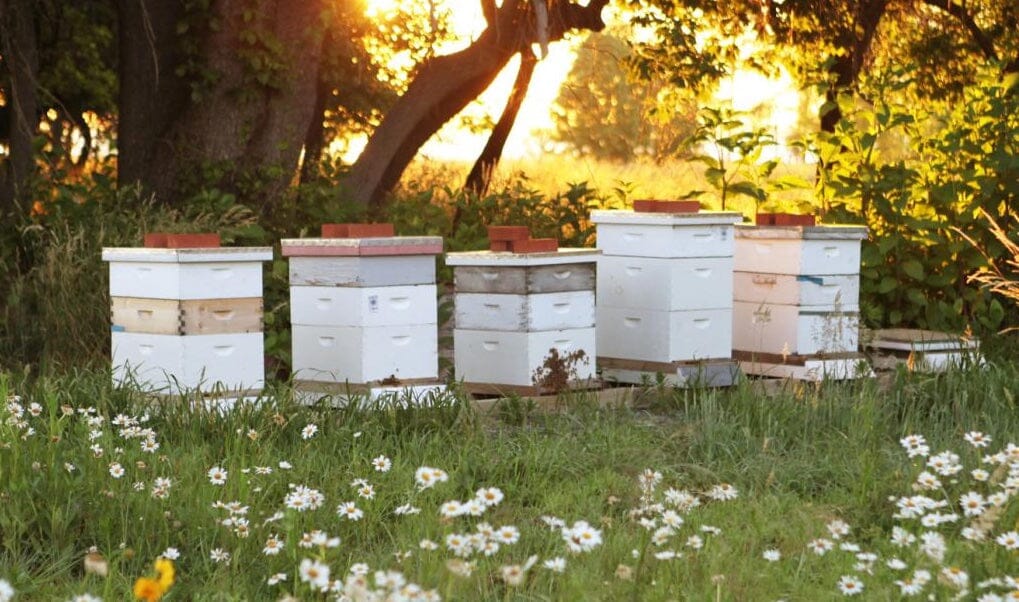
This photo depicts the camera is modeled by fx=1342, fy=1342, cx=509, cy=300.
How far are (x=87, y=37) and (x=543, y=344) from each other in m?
9.17

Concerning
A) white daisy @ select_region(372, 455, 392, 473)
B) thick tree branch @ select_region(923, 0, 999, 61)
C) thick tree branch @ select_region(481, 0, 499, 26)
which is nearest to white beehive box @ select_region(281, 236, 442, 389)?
white daisy @ select_region(372, 455, 392, 473)

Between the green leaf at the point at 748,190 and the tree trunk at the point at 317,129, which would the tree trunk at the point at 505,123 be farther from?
the green leaf at the point at 748,190

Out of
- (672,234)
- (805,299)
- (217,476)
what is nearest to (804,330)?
(805,299)

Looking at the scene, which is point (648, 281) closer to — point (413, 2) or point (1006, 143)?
point (1006, 143)

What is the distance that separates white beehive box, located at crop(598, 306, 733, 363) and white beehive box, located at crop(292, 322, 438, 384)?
104 cm

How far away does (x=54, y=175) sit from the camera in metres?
9.14

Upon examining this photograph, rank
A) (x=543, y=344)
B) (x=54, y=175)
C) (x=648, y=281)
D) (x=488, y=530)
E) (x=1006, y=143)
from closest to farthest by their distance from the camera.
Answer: (x=488, y=530)
(x=543, y=344)
(x=648, y=281)
(x=1006, y=143)
(x=54, y=175)

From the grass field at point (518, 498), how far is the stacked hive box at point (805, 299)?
2.54ft

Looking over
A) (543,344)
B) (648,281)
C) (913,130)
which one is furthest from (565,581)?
(913,130)

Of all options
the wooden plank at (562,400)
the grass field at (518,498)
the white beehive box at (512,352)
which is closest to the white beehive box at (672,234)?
the white beehive box at (512,352)

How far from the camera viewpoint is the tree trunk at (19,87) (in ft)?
29.5

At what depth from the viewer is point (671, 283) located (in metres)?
5.83

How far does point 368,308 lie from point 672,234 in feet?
4.71

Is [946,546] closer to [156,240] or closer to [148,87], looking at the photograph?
[156,240]
